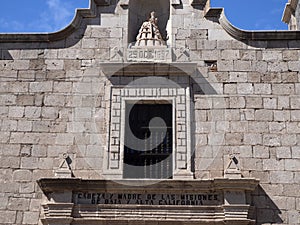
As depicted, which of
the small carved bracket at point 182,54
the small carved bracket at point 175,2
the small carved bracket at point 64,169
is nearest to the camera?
the small carved bracket at point 64,169

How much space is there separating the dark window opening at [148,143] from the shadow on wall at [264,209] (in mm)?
1778

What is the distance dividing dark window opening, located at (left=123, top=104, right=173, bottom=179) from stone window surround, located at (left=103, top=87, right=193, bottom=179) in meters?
0.16

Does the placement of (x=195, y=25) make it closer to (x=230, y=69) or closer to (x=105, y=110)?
(x=230, y=69)

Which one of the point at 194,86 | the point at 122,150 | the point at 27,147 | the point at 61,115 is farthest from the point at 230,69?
the point at 27,147

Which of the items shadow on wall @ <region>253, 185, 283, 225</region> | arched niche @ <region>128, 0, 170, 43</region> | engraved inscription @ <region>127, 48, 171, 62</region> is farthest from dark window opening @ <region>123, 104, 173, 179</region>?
arched niche @ <region>128, 0, 170, 43</region>

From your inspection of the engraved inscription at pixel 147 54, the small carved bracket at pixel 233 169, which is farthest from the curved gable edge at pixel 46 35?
the small carved bracket at pixel 233 169

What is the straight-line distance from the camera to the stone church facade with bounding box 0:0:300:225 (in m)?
10.6

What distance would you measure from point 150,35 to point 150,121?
209 centimetres

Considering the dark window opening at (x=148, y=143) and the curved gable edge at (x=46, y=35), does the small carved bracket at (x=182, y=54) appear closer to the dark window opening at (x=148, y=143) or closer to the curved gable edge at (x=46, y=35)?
the dark window opening at (x=148, y=143)

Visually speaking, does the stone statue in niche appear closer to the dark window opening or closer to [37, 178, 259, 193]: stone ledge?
the dark window opening

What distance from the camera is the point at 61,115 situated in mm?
11625

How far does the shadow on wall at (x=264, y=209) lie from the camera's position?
34.4ft

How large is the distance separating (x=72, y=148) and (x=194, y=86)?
9.61 feet

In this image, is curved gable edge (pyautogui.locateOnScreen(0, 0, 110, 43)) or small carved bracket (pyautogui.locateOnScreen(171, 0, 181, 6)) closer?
curved gable edge (pyautogui.locateOnScreen(0, 0, 110, 43))
